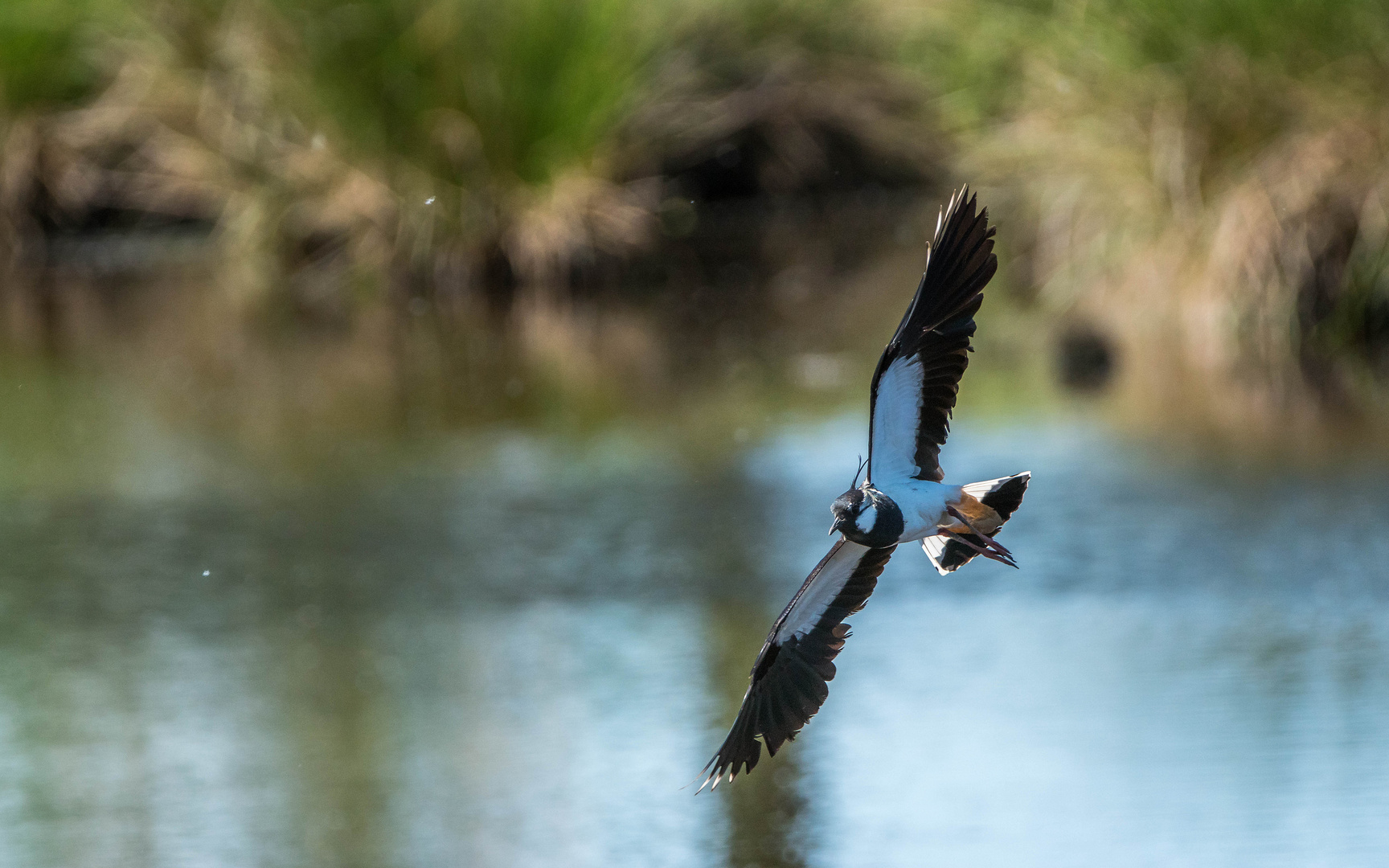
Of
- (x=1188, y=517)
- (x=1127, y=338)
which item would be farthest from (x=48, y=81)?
(x=1188, y=517)

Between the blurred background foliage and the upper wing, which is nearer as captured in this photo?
the upper wing

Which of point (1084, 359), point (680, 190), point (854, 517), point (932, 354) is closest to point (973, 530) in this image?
point (854, 517)

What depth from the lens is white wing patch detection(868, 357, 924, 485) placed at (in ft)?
12.2

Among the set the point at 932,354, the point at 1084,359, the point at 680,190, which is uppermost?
the point at 680,190

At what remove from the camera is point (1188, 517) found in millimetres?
7324

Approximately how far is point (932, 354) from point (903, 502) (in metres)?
0.30

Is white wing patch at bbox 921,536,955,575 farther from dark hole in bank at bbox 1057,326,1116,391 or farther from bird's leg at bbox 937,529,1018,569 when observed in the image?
dark hole in bank at bbox 1057,326,1116,391

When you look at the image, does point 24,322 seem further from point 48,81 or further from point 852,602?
point 852,602

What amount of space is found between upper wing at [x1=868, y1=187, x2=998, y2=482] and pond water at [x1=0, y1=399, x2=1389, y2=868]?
1.23 m

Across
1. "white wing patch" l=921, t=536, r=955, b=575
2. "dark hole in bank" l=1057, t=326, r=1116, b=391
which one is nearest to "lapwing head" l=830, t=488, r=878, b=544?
"white wing patch" l=921, t=536, r=955, b=575

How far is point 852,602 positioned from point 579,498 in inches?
165

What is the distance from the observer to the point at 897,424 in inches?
148

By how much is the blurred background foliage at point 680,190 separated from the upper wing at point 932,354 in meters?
5.13

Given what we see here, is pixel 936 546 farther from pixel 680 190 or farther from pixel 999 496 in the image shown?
pixel 680 190
